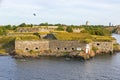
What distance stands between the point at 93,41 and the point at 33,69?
21.5 meters

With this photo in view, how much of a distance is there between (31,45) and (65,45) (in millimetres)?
5757

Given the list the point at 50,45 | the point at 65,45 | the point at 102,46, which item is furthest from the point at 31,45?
the point at 102,46

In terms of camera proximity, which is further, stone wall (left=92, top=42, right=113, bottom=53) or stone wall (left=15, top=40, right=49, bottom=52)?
stone wall (left=92, top=42, right=113, bottom=53)

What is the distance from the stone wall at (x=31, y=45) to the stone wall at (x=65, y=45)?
42.2 inches

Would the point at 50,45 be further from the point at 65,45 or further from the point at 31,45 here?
the point at 31,45

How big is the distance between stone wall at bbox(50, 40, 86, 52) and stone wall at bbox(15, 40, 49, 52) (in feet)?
3.52

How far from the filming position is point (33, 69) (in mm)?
41188

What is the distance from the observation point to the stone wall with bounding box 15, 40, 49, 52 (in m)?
54.5

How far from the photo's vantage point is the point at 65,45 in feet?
181

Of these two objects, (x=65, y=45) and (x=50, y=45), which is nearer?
(x=65, y=45)

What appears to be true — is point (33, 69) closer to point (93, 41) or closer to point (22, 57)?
point (22, 57)

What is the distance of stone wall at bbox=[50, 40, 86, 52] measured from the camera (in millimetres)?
54588

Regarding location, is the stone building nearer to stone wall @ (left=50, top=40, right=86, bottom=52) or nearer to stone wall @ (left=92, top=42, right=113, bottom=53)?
stone wall @ (left=50, top=40, right=86, bottom=52)

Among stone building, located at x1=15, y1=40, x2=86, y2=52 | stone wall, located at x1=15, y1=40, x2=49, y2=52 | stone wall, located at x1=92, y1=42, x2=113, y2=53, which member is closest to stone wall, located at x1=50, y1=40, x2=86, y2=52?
stone building, located at x1=15, y1=40, x2=86, y2=52
